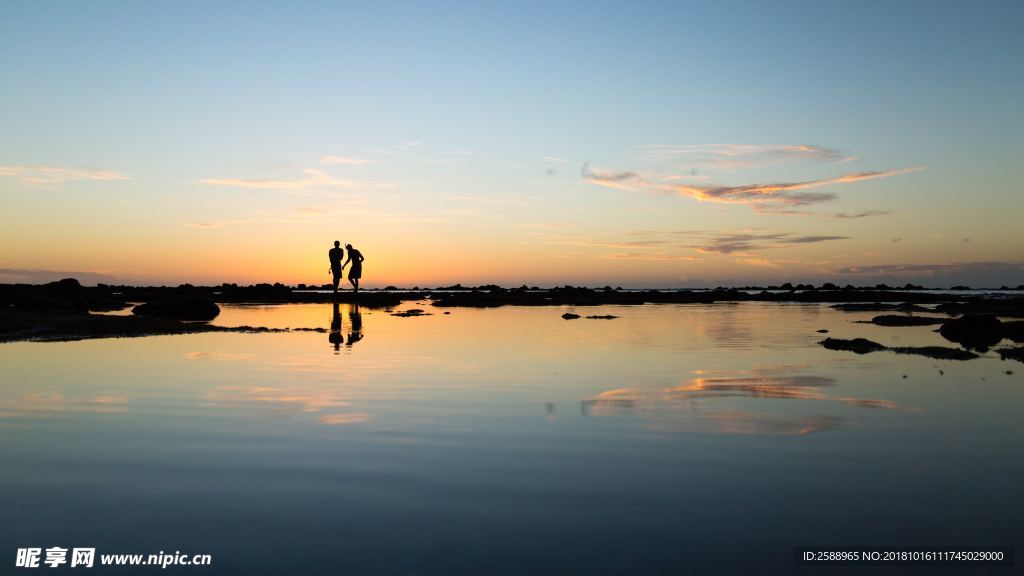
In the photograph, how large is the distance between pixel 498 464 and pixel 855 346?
16423mm

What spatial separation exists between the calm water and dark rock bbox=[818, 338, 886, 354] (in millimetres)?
4280

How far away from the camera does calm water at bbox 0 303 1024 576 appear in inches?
201

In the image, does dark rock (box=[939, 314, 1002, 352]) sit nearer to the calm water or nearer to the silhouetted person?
the calm water

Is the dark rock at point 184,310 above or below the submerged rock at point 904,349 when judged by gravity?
above

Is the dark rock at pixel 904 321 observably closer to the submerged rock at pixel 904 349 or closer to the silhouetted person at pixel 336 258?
the submerged rock at pixel 904 349

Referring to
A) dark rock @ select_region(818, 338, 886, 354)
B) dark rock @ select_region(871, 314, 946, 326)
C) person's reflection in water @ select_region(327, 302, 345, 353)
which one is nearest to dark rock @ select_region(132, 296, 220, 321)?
person's reflection in water @ select_region(327, 302, 345, 353)

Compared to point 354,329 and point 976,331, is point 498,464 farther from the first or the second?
point 976,331

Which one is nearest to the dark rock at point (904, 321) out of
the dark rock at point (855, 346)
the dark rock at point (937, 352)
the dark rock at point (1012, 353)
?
the dark rock at point (1012, 353)

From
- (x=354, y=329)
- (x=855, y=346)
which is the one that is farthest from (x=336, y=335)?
(x=855, y=346)

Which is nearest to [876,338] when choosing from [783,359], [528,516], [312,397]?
[783,359]

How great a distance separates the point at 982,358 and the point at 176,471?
19.0 metres

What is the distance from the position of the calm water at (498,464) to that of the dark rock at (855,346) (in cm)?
428

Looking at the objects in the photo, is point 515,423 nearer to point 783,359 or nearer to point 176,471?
point 176,471

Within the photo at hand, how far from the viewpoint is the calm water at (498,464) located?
5.11m
